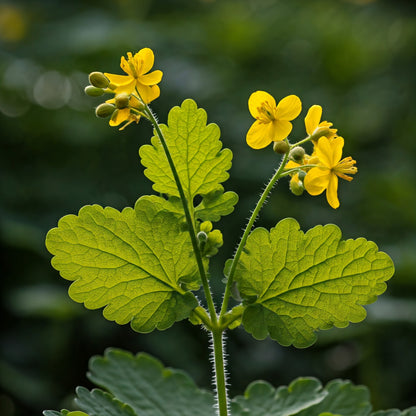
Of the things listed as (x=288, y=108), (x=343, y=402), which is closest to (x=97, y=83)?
(x=288, y=108)

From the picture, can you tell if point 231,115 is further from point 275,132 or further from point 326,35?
point 275,132

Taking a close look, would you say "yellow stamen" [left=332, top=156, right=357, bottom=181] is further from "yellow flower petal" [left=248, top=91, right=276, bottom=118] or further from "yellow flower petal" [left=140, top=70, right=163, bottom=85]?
"yellow flower petal" [left=140, top=70, right=163, bottom=85]

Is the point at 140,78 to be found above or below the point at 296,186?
above

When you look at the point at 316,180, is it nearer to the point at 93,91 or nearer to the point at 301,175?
the point at 301,175

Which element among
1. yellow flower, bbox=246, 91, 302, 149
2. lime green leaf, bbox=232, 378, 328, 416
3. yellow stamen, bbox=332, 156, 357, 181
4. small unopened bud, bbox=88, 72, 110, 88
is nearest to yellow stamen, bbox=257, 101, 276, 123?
yellow flower, bbox=246, 91, 302, 149

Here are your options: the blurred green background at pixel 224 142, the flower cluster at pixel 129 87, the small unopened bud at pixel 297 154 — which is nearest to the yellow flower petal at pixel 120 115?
the flower cluster at pixel 129 87

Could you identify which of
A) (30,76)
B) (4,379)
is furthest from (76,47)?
(4,379)

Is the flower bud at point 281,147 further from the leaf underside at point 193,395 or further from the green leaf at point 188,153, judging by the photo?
the leaf underside at point 193,395
